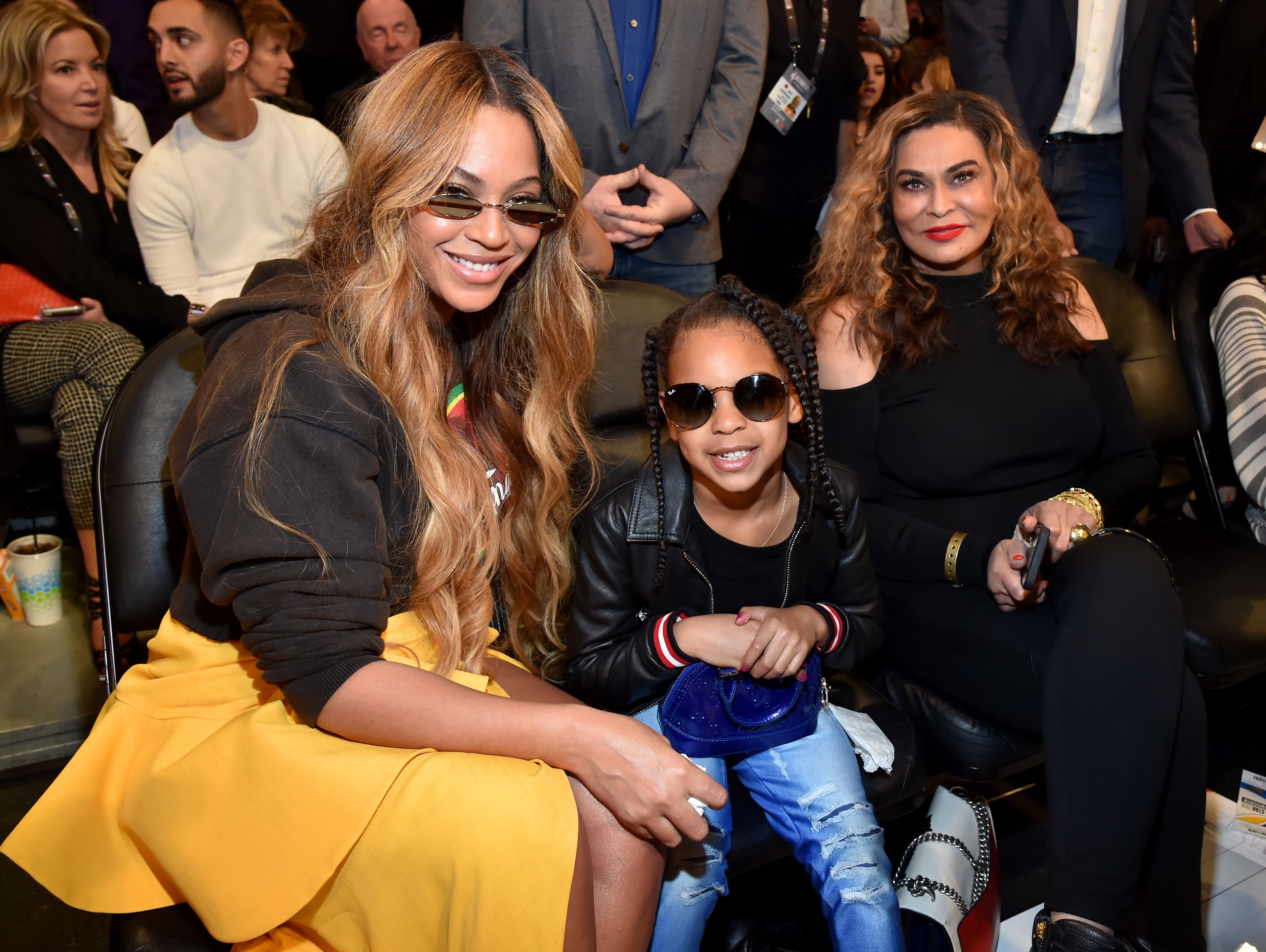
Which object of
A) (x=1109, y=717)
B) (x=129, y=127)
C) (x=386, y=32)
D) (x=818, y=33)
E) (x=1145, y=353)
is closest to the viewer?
(x=1109, y=717)

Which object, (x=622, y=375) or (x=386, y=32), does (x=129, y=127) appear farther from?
(x=622, y=375)

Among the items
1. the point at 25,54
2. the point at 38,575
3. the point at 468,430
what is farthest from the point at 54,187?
the point at 468,430

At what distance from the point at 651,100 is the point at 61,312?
2051 mm

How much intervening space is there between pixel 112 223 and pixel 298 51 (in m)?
1.60

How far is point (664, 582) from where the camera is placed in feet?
6.26

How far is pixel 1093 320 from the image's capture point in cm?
250

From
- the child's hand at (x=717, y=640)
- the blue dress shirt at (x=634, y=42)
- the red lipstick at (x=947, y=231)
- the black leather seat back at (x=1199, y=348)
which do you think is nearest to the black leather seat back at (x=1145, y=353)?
the black leather seat back at (x=1199, y=348)

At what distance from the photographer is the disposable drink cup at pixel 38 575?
10.3ft

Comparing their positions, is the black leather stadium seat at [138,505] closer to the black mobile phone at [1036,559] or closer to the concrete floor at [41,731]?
the concrete floor at [41,731]

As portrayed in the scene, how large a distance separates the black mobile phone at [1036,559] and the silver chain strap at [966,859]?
1.49 feet

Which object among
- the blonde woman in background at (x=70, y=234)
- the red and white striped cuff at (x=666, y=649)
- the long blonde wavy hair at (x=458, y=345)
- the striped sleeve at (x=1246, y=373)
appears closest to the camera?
the long blonde wavy hair at (x=458, y=345)

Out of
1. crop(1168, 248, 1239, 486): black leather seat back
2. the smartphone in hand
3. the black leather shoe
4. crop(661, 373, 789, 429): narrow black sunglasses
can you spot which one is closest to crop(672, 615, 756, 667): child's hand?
crop(661, 373, 789, 429): narrow black sunglasses

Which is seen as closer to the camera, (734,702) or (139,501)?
(734,702)

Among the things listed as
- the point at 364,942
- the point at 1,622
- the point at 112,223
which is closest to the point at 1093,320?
the point at 364,942
